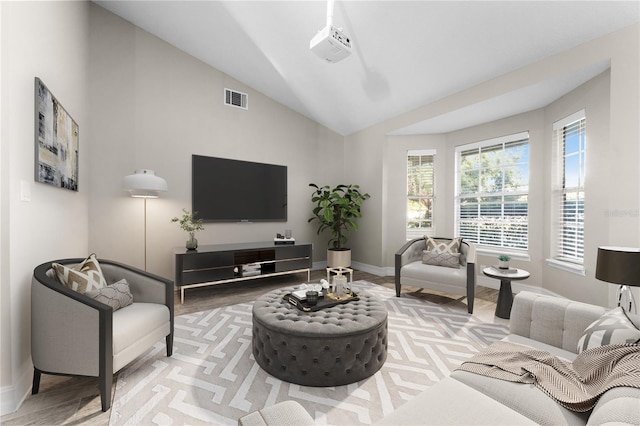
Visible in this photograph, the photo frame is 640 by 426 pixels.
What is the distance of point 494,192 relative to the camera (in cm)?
426

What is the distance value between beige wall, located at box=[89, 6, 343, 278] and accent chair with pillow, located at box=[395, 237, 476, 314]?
229 cm

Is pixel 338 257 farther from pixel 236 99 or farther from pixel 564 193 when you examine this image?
pixel 564 193

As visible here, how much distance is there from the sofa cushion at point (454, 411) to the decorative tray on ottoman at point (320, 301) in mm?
1108

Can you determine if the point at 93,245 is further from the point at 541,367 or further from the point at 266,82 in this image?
the point at 541,367

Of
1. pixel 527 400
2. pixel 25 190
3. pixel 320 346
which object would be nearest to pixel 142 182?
pixel 25 190

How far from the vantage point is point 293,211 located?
5.15 meters

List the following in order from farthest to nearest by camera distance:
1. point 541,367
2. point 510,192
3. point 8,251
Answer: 1. point 510,192
2. point 8,251
3. point 541,367

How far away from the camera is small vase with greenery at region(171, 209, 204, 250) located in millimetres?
3658

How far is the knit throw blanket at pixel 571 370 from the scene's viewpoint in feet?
3.54

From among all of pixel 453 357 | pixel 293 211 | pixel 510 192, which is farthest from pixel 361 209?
pixel 453 357

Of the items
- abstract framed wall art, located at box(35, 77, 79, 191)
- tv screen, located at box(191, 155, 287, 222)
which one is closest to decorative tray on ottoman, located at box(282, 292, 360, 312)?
abstract framed wall art, located at box(35, 77, 79, 191)

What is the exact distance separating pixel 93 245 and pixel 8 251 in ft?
7.03

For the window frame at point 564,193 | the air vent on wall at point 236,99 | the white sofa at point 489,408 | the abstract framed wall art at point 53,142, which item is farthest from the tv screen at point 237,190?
the window frame at point 564,193

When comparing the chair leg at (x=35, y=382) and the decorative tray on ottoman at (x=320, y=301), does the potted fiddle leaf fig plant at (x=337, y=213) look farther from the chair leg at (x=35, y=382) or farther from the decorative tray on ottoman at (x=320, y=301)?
the chair leg at (x=35, y=382)
